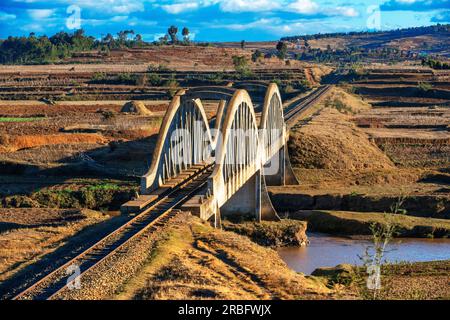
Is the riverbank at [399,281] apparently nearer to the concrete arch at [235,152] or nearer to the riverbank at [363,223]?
the concrete arch at [235,152]

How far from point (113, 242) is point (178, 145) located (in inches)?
536

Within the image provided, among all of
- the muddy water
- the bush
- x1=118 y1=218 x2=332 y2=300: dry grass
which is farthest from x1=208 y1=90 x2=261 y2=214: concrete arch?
the bush

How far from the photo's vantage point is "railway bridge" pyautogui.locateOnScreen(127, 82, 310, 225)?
1356 inches

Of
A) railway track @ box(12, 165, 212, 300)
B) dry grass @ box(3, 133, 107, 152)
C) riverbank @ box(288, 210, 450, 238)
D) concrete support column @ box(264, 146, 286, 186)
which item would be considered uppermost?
railway track @ box(12, 165, 212, 300)

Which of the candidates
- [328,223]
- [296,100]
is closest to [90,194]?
[328,223]

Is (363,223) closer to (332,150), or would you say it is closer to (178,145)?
(178,145)

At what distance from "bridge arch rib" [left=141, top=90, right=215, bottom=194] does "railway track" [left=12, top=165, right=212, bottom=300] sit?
1.05 m

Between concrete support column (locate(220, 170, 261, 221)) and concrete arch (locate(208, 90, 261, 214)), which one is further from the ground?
concrete arch (locate(208, 90, 261, 214))

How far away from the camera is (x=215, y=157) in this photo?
36750mm

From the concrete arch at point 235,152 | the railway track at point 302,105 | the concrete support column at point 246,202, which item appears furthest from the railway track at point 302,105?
the concrete arch at point 235,152

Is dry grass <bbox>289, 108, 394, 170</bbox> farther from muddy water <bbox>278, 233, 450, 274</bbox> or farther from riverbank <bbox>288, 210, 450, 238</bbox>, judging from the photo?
muddy water <bbox>278, 233, 450, 274</bbox>

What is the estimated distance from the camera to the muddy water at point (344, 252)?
126 ft

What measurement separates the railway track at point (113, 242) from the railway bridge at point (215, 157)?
19.3 inches

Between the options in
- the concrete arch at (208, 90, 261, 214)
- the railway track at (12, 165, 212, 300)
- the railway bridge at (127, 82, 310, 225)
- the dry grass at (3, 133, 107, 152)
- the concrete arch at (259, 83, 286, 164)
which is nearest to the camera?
the railway track at (12, 165, 212, 300)
